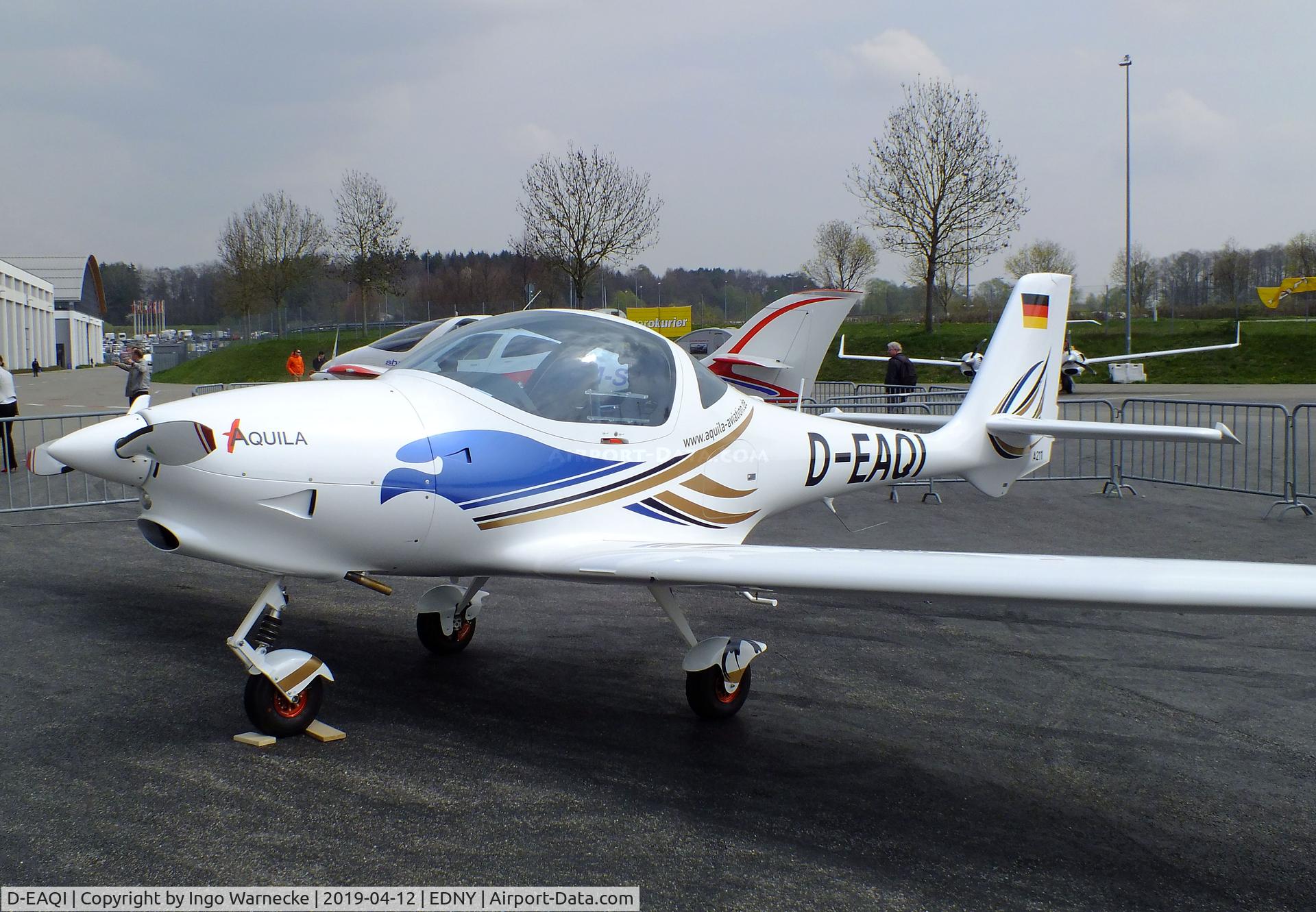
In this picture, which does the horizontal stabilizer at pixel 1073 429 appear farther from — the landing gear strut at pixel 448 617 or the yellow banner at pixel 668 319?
the yellow banner at pixel 668 319

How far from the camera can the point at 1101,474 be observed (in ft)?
42.4

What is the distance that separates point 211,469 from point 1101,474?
39.3 feet

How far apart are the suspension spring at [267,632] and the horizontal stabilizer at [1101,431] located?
15.6 feet

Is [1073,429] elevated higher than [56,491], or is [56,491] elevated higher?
[1073,429]

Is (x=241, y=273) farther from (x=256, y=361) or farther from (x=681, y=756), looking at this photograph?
(x=681, y=756)

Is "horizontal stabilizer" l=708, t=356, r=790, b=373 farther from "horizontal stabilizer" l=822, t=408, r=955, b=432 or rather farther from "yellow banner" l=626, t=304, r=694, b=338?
"yellow banner" l=626, t=304, r=694, b=338

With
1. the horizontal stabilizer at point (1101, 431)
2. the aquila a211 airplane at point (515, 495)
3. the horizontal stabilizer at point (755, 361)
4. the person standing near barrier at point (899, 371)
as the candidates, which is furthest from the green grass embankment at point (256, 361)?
Result: the aquila a211 airplane at point (515, 495)

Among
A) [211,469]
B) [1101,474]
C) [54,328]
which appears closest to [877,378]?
[1101,474]

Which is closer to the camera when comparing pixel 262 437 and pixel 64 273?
pixel 262 437

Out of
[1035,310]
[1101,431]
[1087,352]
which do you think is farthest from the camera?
[1087,352]

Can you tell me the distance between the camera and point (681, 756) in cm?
417

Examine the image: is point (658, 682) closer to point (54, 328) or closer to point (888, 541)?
point (888, 541)

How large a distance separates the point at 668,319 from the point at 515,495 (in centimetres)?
2617

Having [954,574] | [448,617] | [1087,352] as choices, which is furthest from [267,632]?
[1087,352]
